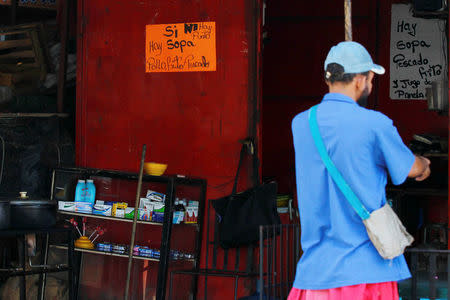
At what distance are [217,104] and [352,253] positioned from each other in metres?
3.54

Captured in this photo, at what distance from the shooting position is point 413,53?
8.50 metres

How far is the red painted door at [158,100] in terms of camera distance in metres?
6.51

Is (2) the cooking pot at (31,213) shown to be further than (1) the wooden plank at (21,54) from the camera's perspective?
No

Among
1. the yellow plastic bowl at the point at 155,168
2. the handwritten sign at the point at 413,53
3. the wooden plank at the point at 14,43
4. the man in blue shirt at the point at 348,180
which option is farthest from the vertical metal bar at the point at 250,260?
the wooden plank at the point at 14,43

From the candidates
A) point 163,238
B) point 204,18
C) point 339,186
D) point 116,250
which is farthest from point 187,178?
point 339,186

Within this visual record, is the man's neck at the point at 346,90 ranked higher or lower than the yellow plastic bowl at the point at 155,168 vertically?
higher

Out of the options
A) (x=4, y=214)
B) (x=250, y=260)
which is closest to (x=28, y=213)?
(x=4, y=214)

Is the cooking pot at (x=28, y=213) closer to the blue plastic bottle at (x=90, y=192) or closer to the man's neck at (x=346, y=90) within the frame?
the blue plastic bottle at (x=90, y=192)

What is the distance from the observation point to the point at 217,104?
6.59 metres

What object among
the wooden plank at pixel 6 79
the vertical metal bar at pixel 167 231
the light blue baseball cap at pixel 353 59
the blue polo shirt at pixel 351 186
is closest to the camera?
the blue polo shirt at pixel 351 186

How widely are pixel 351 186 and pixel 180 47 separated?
3799mm

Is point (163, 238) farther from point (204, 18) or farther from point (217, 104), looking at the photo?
point (204, 18)

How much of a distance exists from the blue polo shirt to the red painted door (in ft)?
10.3

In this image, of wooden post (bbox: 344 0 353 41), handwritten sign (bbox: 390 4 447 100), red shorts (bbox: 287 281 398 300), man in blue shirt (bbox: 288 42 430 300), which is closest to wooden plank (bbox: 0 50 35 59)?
handwritten sign (bbox: 390 4 447 100)
